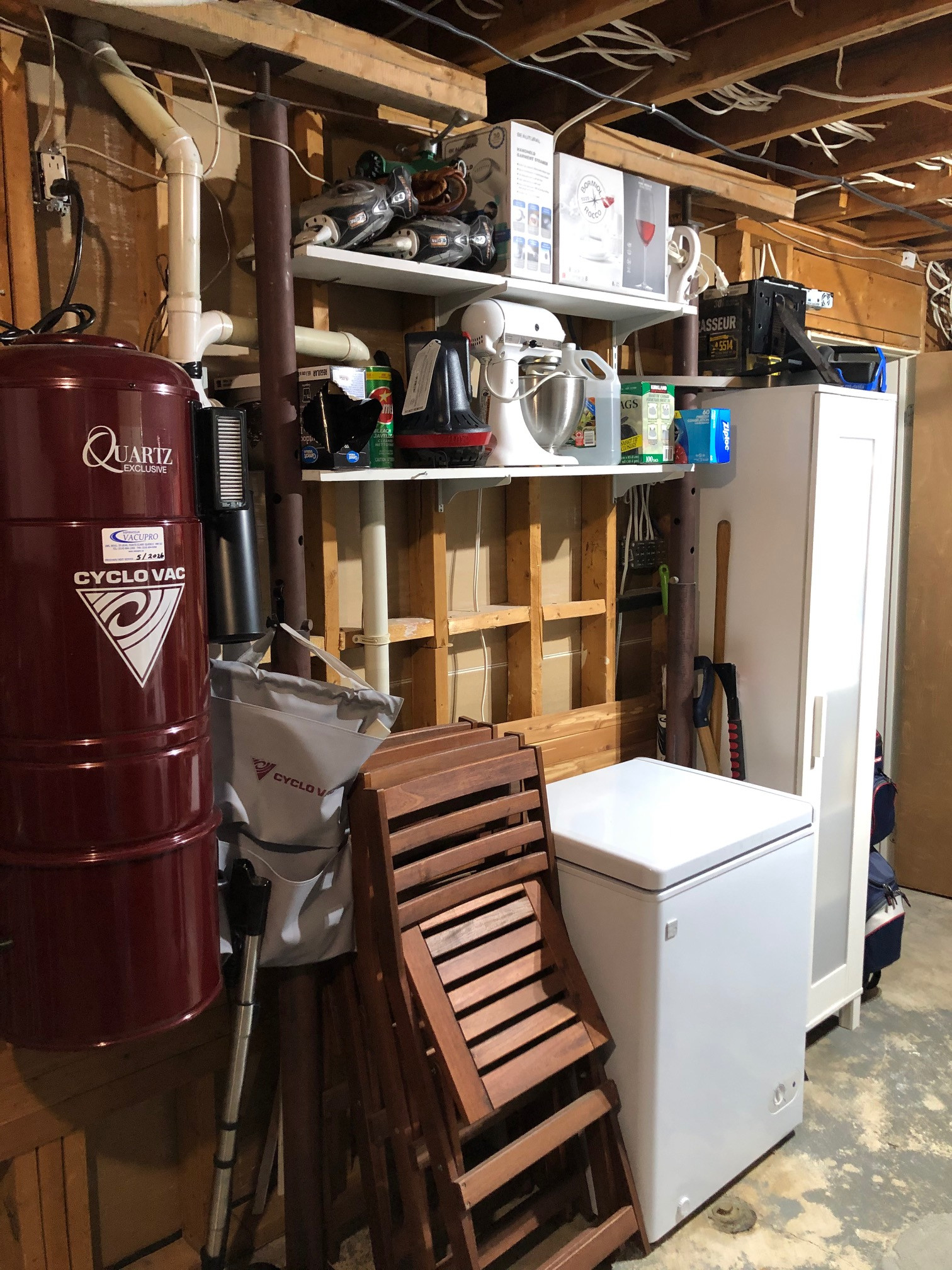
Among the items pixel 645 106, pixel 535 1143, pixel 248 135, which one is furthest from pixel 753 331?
pixel 535 1143

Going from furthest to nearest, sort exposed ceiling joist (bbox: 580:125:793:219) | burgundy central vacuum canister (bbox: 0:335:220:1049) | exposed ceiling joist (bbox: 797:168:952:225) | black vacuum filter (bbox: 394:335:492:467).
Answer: exposed ceiling joist (bbox: 797:168:952:225), exposed ceiling joist (bbox: 580:125:793:219), black vacuum filter (bbox: 394:335:492:467), burgundy central vacuum canister (bbox: 0:335:220:1049)

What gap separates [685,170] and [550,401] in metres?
0.80

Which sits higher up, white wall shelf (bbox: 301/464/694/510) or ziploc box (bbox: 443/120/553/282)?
ziploc box (bbox: 443/120/553/282)

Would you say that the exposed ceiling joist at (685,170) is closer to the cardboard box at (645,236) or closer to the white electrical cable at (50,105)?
the cardboard box at (645,236)

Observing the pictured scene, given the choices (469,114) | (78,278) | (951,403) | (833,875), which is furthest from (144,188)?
(951,403)

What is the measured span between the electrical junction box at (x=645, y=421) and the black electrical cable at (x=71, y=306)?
4.29 feet

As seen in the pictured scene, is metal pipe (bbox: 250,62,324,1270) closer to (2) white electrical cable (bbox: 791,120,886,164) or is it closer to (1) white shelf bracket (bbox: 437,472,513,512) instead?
(1) white shelf bracket (bbox: 437,472,513,512)

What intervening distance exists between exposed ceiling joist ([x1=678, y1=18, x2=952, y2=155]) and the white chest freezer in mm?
1715

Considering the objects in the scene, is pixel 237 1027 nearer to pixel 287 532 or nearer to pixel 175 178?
pixel 287 532

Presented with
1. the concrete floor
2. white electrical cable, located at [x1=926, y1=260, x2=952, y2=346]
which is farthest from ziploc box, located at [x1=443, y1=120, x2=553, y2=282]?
white electrical cable, located at [x1=926, y1=260, x2=952, y2=346]

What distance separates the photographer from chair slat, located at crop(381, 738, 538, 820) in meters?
1.77

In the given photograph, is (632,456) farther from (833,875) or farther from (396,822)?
(833,875)

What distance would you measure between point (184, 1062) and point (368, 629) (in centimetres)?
92

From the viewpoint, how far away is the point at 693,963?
6.49ft
